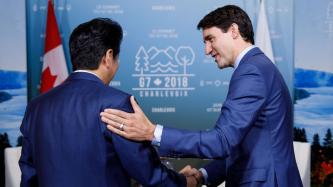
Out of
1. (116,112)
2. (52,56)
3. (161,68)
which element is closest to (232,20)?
(116,112)

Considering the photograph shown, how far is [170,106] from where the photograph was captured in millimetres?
4414

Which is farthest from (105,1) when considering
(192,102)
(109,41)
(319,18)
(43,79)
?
(109,41)

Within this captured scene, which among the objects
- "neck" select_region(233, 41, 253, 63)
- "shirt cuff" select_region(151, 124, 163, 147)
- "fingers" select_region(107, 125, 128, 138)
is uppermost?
"neck" select_region(233, 41, 253, 63)

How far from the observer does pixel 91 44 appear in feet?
6.08

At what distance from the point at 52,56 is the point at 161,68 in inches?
33.6

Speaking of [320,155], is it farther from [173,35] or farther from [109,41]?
[109,41]

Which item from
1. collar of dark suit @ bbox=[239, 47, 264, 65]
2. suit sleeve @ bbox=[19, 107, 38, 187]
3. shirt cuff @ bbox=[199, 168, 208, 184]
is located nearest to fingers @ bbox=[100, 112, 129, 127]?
suit sleeve @ bbox=[19, 107, 38, 187]

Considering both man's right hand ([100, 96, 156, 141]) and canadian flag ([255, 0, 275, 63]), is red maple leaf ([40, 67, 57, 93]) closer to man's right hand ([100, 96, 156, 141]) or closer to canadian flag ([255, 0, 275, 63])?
canadian flag ([255, 0, 275, 63])

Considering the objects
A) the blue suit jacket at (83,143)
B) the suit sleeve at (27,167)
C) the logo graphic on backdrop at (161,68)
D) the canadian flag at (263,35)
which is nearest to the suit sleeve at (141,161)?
the blue suit jacket at (83,143)

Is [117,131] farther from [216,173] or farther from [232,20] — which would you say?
[216,173]

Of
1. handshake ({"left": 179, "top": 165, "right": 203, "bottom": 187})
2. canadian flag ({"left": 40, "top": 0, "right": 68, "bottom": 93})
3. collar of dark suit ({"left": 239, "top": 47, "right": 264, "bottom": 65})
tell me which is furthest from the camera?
canadian flag ({"left": 40, "top": 0, "right": 68, "bottom": 93})

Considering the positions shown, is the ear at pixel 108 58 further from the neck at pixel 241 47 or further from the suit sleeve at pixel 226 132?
the neck at pixel 241 47

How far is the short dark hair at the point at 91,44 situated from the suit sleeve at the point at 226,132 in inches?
14.7

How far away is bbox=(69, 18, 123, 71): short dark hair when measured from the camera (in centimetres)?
186
